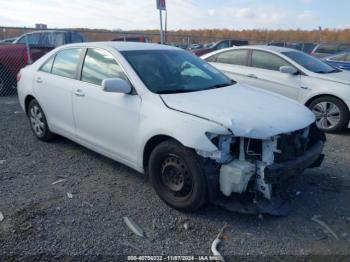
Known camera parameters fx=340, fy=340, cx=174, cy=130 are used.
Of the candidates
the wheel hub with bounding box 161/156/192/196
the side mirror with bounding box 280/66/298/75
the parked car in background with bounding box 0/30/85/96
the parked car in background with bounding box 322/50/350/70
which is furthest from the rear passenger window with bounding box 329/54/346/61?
the wheel hub with bounding box 161/156/192/196

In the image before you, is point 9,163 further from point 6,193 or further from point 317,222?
point 317,222

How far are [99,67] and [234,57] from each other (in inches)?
164

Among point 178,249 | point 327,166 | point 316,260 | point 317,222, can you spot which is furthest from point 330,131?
point 178,249

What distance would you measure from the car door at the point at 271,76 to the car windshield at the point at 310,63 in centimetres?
26

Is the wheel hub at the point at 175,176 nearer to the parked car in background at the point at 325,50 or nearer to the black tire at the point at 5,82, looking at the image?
the black tire at the point at 5,82

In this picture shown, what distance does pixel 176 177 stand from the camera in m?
3.43

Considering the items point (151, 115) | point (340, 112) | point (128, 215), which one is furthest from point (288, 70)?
point (128, 215)

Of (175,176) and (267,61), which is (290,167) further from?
(267,61)

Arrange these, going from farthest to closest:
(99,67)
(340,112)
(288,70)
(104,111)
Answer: (288,70) < (340,112) < (99,67) < (104,111)

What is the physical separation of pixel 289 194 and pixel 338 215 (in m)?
0.55

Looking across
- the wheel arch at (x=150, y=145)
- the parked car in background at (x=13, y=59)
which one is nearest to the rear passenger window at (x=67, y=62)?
the wheel arch at (x=150, y=145)

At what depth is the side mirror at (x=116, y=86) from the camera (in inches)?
142

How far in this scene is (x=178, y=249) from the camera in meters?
2.91

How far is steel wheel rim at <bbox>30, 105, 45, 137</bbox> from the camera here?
5.41 metres
